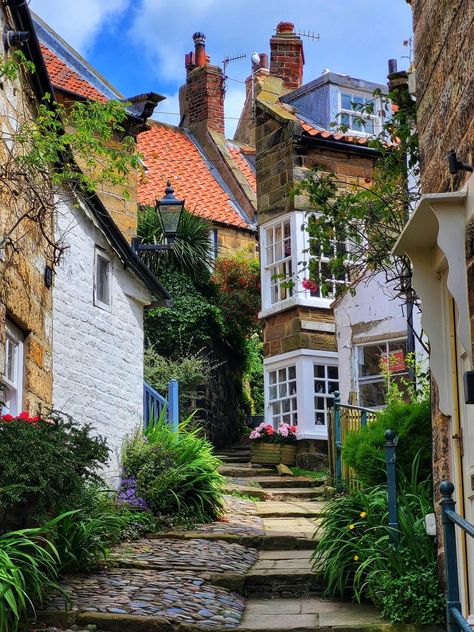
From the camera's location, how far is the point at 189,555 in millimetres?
9766

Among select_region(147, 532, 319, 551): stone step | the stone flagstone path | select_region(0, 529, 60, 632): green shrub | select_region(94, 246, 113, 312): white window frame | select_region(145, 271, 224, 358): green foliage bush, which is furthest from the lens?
select_region(145, 271, 224, 358): green foliage bush

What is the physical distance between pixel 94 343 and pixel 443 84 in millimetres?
6314

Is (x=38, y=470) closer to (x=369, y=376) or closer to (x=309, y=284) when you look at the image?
(x=309, y=284)

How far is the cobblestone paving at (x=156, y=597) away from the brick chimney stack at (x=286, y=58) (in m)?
15.9

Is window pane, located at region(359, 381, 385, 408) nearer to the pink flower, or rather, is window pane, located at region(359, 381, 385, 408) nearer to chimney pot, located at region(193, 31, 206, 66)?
the pink flower

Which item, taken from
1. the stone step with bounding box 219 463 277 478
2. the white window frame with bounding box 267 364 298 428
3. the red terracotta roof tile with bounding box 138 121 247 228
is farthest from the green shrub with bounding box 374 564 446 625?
the red terracotta roof tile with bounding box 138 121 247 228

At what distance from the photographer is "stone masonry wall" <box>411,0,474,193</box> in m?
6.05

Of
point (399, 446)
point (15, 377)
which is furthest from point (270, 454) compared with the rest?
point (15, 377)

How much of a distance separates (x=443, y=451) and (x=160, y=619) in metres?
2.20

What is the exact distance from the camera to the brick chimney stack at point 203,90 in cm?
2697

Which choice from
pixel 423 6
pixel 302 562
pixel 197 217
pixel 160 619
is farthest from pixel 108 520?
pixel 197 217

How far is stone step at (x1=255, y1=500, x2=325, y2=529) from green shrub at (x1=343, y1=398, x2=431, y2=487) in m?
2.62

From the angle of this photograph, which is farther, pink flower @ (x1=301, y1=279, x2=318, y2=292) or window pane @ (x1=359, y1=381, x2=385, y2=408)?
window pane @ (x1=359, y1=381, x2=385, y2=408)

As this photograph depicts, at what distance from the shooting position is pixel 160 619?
7352 millimetres
